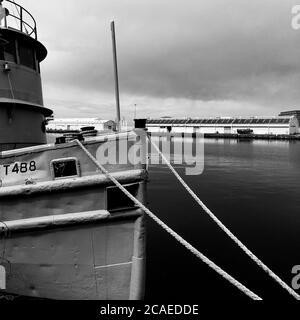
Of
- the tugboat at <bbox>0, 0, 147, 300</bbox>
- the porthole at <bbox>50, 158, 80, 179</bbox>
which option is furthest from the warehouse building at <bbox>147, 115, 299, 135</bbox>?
the porthole at <bbox>50, 158, 80, 179</bbox>

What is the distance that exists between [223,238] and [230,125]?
113831mm

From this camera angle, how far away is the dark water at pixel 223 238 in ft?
26.3

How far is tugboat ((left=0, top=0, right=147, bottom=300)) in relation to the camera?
19.6ft

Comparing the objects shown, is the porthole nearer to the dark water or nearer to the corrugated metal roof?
the dark water

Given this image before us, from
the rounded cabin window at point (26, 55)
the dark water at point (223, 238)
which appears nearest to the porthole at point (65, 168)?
the rounded cabin window at point (26, 55)

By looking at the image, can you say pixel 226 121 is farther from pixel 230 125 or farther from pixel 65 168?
pixel 65 168

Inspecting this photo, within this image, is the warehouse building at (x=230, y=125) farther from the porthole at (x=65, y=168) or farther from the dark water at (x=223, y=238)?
the porthole at (x=65, y=168)

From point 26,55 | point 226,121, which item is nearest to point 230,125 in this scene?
point 226,121

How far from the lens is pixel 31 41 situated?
8.16 m

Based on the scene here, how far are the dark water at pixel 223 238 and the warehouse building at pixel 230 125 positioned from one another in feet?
319

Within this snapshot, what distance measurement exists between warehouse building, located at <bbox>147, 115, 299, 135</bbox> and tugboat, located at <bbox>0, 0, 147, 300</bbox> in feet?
369

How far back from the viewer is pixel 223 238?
37.1 feet
